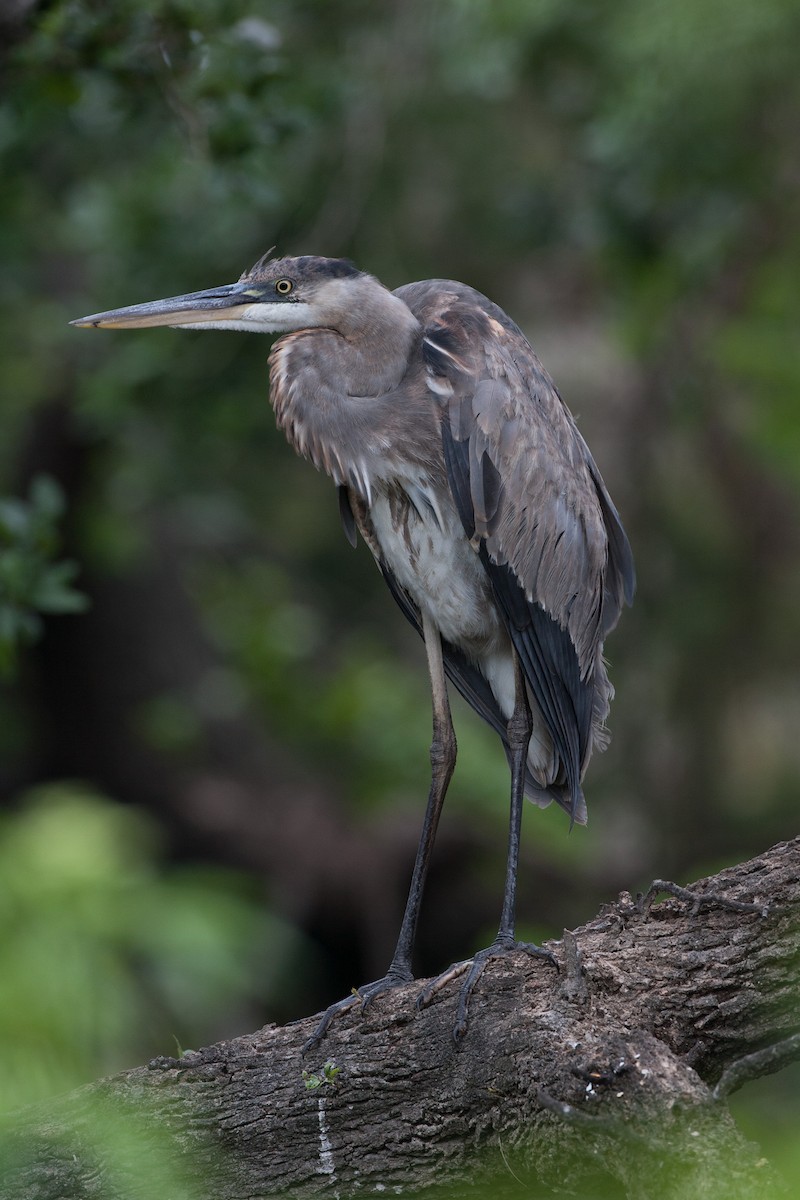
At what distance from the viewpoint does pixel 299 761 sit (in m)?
8.16

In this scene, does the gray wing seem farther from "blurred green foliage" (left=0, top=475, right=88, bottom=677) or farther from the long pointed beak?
"blurred green foliage" (left=0, top=475, right=88, bottom=677)

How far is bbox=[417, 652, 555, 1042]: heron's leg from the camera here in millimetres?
2840

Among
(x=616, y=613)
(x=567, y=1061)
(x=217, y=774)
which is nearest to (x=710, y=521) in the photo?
(x=217, y=774)

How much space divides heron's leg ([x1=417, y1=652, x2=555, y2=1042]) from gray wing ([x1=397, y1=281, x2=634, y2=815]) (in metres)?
0.12

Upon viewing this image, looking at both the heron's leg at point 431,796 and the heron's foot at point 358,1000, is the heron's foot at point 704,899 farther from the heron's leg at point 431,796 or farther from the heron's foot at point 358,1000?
the heron's leg at point 431,796

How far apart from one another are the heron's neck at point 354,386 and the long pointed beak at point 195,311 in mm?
171

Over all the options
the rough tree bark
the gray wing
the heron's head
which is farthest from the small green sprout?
the heron's head

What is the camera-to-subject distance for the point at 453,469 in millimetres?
3527

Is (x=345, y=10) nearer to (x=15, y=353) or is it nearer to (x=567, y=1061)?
(x=15, y=353)

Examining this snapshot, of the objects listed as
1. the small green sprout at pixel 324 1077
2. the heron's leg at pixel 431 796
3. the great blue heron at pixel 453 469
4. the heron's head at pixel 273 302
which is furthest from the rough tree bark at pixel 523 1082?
the heron's head at pixel 273 302

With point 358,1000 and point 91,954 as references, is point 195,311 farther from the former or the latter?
Answer: point 91,954

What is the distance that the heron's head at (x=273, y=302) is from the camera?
3705 mm

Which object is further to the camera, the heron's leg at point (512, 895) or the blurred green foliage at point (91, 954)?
the heron's leg at point (512, 895)

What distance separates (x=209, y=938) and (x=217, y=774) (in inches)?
155
